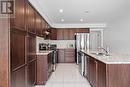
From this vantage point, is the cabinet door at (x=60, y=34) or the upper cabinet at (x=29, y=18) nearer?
the upper cabinet at (x=29, y=18)

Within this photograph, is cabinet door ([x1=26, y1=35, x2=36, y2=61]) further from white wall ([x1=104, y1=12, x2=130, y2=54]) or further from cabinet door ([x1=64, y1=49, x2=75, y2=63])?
cabinet door ([x1=64, y1=49, x2=75, y2=63])

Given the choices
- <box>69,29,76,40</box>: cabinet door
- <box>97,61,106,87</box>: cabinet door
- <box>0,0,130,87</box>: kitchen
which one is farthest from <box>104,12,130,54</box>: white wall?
<box>97,61,106,87</box>: cabinet door

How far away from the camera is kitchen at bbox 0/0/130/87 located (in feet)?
8.91

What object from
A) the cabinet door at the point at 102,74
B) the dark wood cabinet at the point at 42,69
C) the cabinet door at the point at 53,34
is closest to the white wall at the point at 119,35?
the cabinet door at the point at 53,34

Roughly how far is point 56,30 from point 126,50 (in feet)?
15.5

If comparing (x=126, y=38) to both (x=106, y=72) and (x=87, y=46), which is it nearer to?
(x=87, y=46)

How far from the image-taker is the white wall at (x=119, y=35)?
7.52 metres

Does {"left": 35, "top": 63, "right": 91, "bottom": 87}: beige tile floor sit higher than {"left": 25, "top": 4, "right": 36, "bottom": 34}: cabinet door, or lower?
lower

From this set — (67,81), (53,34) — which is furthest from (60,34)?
(67,81)

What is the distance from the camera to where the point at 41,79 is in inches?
203

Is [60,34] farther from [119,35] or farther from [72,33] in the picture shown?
[119,35]

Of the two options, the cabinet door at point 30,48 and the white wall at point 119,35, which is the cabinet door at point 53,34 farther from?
the cabinet door at point 30,48

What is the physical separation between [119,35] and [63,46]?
3.82 meters

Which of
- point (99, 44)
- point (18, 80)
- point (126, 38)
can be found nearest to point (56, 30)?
point (99, 44)
